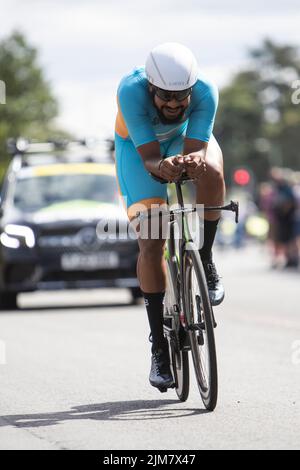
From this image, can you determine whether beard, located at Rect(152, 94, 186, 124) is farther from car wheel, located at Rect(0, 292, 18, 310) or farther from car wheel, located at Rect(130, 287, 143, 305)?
car wheel, located at Rect(130, 287, 143, 305)

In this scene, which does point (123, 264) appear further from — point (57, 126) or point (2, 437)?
point (57, 126)

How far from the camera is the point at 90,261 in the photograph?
48.2 feet

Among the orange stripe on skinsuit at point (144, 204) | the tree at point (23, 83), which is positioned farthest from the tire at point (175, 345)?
the tree at point (23, 83)

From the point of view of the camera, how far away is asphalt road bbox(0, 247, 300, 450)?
19.7 ft

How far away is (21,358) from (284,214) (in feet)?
51.3

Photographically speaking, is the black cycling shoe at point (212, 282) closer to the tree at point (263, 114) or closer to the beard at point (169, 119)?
the beard at point (169, 119)

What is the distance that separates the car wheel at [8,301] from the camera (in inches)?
583

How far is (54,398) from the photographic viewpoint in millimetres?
7438

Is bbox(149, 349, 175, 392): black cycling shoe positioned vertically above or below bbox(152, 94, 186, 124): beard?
below

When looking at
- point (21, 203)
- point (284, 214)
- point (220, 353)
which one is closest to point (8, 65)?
point (284, 214)

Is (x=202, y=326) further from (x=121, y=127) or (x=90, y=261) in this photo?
(x=90, y=261)

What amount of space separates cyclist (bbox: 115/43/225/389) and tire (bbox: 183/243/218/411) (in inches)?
8.1

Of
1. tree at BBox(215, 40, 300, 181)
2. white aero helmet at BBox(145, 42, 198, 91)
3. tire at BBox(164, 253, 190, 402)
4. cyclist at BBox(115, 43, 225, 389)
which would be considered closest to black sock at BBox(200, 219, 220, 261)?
cyclist at BBox(115, 43, 225, 389)

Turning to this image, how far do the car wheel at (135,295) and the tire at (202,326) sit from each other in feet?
26.6
